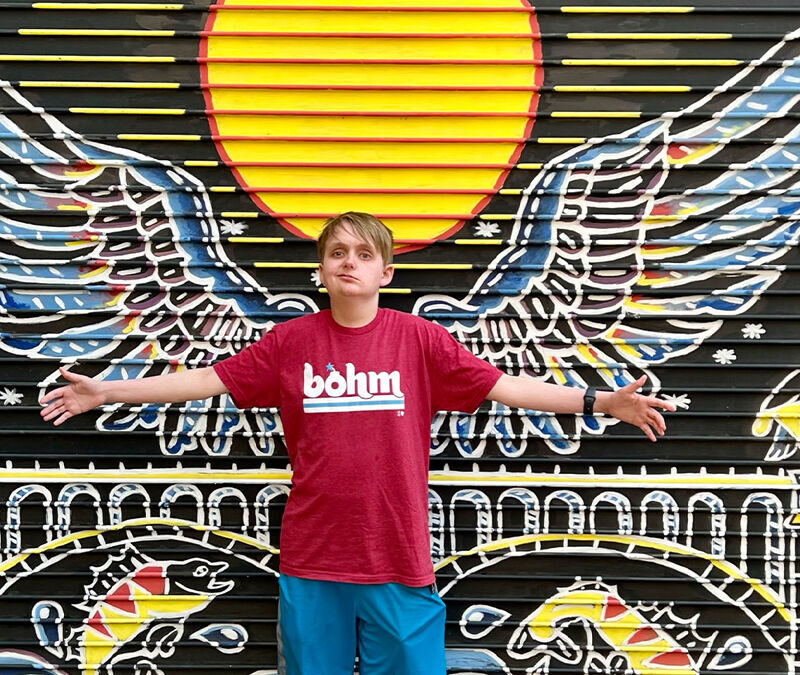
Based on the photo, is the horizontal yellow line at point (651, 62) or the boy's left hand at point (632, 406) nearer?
the boy's left hand at point (632, 406)

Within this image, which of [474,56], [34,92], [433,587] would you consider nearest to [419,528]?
[433,587]

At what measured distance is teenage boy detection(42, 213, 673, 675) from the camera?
2.60 metres

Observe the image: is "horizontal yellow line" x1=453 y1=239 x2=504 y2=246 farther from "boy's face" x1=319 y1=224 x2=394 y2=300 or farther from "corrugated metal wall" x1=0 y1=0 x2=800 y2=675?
"boy's face" x1=319 y1=224 x2=394 y2=300

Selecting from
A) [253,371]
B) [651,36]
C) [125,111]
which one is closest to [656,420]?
[253,371]

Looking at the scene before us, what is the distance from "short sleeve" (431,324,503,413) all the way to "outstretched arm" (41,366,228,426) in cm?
75

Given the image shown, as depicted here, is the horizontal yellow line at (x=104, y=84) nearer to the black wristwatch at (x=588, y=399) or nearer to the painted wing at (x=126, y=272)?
the painted wing at (x=126, y=272)

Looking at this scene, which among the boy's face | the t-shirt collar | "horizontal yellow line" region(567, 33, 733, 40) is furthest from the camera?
"horizontal yellow line" region(567, 33, 733, 40)

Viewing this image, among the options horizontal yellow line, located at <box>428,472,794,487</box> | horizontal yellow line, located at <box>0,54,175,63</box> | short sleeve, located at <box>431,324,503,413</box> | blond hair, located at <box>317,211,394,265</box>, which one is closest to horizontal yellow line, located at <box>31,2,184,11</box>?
horizontal yellow line, located at <box>0,54,175,63</box>

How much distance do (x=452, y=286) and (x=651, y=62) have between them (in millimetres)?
1181

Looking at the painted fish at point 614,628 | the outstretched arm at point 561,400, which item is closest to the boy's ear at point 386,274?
the outstretched arm at point 561,400

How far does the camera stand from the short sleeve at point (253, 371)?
8.89 feet

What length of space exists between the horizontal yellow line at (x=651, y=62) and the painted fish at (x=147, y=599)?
248 centimetres

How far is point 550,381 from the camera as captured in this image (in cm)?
314

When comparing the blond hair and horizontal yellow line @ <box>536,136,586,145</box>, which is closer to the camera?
the blond hair
